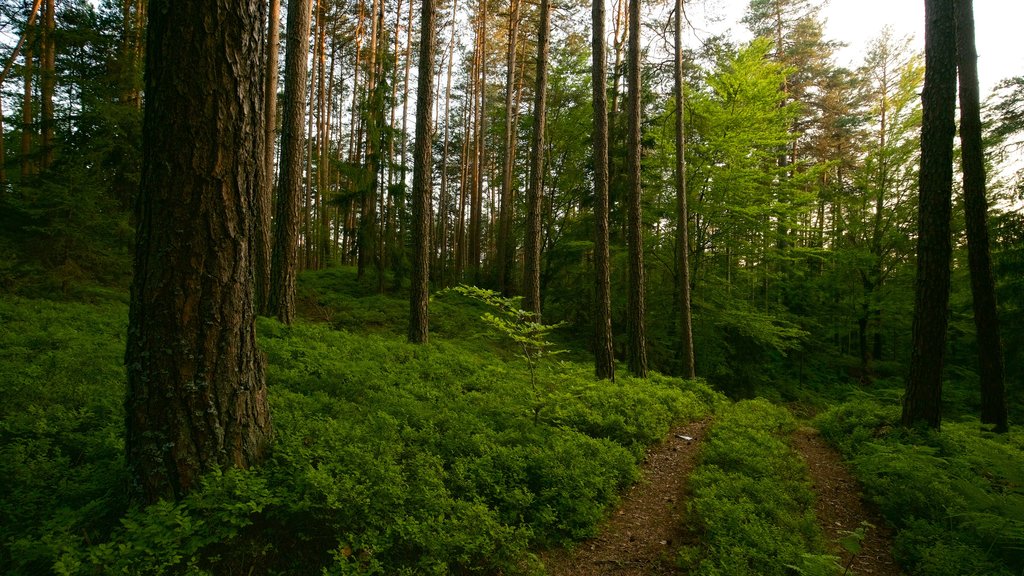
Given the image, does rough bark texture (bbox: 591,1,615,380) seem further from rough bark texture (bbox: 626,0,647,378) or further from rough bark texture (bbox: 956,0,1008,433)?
rough bark texture (bbox: 956,0,1008,433)

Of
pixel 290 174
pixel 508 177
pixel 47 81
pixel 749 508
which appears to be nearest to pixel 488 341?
pixel 290 174

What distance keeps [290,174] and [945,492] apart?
417 inches

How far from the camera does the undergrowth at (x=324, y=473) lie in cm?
264

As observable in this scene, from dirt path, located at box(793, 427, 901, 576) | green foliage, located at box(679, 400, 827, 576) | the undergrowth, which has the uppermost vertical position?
the undergrowth

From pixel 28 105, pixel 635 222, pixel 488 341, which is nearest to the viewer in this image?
pixel 635 222

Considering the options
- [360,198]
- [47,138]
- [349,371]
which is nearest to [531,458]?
[349,371]

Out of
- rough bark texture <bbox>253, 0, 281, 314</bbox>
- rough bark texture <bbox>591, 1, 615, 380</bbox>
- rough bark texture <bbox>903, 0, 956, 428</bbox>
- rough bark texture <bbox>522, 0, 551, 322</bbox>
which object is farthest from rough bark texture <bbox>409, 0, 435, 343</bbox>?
rough bark texture <bbox>903, 0, 956, 428</bbox>

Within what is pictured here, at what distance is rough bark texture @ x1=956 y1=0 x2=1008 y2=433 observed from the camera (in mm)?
7359

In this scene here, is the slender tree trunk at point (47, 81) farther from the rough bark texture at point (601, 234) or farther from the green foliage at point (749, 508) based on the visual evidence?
the green foliage at point (749, 508)

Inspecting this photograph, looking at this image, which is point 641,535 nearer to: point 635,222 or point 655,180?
point 635,222

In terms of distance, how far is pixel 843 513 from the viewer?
493 cm

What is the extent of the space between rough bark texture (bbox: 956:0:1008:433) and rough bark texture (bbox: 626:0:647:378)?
5.40 m

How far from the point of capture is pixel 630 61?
995cm

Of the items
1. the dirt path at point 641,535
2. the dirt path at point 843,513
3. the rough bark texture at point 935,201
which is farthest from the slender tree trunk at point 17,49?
the rough bark texture at point 935,201
